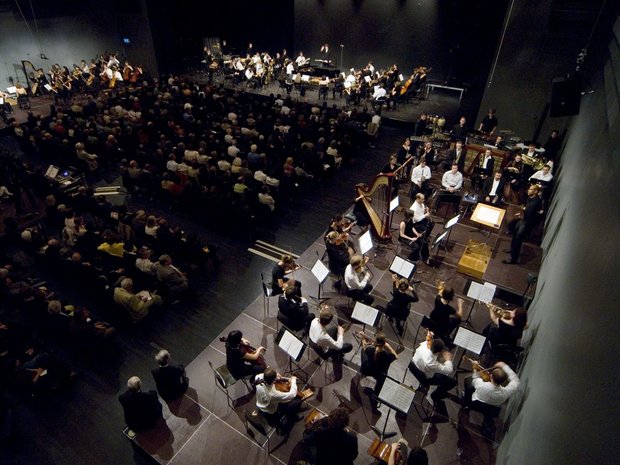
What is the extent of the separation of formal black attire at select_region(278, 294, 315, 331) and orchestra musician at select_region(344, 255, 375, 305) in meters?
0.91

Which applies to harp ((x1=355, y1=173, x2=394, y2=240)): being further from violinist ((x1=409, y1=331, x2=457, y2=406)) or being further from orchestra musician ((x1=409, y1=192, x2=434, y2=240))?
violinist ((x1=409, y1=331, x2=457, y2=406))

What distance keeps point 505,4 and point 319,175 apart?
29.1 ft

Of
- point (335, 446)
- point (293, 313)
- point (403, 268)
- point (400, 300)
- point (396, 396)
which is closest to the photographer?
point (335, 446)

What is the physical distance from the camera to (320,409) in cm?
545

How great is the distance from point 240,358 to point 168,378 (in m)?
1.01

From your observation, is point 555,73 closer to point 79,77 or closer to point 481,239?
point 481,239

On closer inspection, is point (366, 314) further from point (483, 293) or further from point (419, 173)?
point (419, 173)

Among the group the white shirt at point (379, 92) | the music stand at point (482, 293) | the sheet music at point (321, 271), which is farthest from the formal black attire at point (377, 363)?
the white shirt at point (379, 92)

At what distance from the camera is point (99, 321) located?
6625mm

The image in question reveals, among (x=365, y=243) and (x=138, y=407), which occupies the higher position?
(x=365, y=243)

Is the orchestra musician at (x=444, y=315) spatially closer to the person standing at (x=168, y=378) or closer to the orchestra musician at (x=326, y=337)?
the orchestra musician at (x=326, y=337)

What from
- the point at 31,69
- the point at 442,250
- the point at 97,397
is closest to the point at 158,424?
the point at 97,397

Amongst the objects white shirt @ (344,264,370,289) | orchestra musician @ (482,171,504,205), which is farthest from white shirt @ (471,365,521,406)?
orchestra musician @ (482,171,504,205)

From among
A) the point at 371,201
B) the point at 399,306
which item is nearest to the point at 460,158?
the point at 371,201
